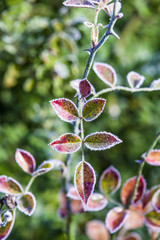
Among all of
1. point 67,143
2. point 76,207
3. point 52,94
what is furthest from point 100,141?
point 52,94

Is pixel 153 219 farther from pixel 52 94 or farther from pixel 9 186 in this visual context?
pixel 52 94

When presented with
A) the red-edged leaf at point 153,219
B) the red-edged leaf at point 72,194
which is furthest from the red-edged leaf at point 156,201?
the red-edged leaf at point 72,194

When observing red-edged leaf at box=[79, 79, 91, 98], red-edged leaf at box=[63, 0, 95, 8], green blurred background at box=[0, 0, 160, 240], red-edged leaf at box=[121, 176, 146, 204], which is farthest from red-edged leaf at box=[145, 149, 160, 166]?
green blurred background at box=[0, 0, 160, 240]

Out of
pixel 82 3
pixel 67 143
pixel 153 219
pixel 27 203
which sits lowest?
pixel 153 219

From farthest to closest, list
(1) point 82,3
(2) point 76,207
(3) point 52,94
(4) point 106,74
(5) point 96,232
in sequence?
(3) point 52,94, (5) point 96,232, (2) point 76,207, (4) point 106,74, (1) point 82,3

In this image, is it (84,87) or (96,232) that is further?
(96,232)

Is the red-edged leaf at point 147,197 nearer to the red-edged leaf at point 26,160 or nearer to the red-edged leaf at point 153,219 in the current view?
the red-edged leaf at point 153,219
